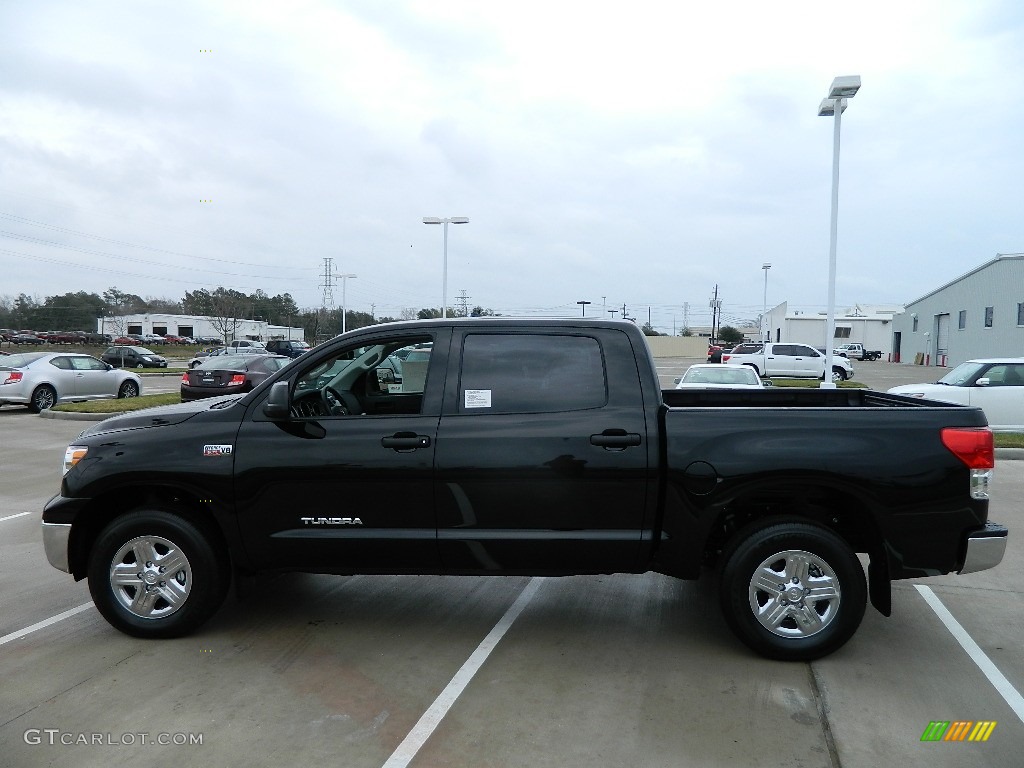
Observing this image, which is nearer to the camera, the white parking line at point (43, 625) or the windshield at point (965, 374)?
the white parking line at point (43, 625)

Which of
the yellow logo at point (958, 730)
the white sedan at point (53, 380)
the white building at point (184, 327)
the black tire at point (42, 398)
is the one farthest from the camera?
the white building at point (184, 327)

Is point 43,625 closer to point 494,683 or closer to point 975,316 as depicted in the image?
point 494,683

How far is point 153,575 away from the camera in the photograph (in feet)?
15.7

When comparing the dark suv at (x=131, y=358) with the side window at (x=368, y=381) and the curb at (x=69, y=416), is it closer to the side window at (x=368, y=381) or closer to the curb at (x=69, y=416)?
the curb at (x=69, y=416)

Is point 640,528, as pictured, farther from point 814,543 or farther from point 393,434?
point 393,434

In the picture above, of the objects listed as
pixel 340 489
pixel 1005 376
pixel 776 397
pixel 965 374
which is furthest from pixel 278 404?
pixel 1005 376

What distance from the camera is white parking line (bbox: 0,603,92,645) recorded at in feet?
15.9

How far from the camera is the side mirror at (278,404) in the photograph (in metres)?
4.62

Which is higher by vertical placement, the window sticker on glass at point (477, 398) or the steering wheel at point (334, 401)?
the window sticker on glass at point (477, 398)

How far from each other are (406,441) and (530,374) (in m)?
0.83

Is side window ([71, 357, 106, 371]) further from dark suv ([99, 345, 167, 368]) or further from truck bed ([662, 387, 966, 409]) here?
dark suv ([99, 345, 167, 368])

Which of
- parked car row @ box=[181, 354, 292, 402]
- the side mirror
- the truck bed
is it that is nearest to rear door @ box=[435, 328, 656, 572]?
the side mirror

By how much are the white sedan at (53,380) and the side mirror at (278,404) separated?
16.4 metres

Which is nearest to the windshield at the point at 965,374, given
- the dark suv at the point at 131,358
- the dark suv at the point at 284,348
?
the dark suv at the point at 284,348
